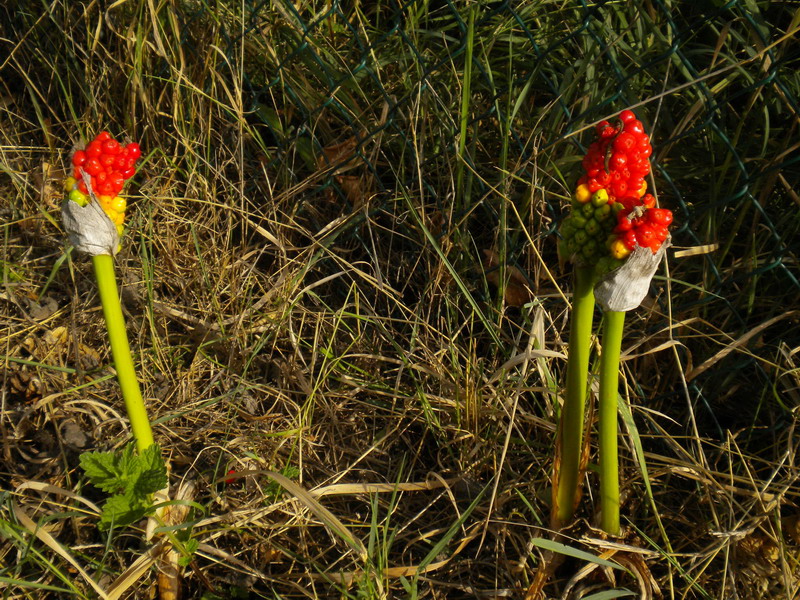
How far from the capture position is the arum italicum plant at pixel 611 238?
1302 mm

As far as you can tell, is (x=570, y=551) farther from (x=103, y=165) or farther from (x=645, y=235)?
(x=103, y=165)

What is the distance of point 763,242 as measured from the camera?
1.97 m

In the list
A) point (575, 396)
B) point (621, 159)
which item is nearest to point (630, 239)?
point (621, 159)

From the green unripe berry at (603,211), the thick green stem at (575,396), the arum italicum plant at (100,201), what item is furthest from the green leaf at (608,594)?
the arum italicum plant at (100,201)

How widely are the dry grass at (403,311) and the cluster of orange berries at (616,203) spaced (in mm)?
426

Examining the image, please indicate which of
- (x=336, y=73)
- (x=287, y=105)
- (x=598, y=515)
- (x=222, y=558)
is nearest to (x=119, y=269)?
(x=287, y=105)

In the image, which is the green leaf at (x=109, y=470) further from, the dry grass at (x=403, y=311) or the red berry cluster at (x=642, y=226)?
the red berry cluster at (x=642, y=226)

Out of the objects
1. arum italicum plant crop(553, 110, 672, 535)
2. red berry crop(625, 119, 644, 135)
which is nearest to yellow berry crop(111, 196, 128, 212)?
arum italicum plant crop(553, 110, 672, 535)

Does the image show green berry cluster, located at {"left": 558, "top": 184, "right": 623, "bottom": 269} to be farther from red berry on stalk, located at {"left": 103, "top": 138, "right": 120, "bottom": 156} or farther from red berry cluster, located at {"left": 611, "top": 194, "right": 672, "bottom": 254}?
red berry on stalk, located at {"left": 103, "top": 138, "right": 120, "bottom": 156}

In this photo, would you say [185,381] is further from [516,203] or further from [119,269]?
[516,203]

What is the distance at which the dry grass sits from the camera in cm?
183

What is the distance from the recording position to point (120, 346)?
1.67 meters

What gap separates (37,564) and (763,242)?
6.44ft

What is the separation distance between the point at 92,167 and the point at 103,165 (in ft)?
0.08
